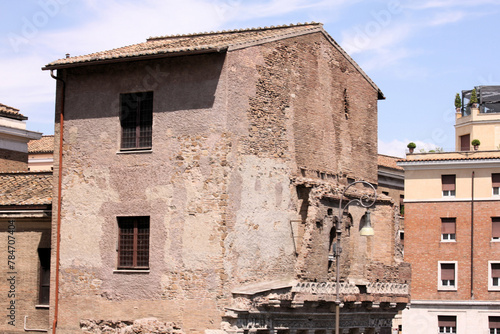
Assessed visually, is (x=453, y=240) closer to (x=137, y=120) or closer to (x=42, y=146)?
(x=42, y=146)

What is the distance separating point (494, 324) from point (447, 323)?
2553 mm

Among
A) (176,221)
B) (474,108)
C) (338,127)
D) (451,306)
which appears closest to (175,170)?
(176,221)

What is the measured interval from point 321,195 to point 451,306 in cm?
2419

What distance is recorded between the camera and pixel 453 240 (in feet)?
178

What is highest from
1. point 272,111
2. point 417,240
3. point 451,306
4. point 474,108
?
point 474,108

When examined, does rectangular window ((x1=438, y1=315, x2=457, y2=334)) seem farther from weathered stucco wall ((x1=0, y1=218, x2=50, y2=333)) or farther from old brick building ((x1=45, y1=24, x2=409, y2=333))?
weathered stucco wall ((x1=0, y1=218, x2=50, y2=333))

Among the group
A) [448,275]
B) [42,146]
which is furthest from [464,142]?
[42,146]

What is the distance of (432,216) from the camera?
54.9 meters

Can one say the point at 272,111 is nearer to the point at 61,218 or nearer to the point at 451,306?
the point at 61,218

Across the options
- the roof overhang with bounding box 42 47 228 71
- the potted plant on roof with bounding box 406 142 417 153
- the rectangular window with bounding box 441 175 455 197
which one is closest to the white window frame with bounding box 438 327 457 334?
the rectangular window with bounding box 441 175 455 197

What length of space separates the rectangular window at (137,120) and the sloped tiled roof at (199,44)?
1.27 metres

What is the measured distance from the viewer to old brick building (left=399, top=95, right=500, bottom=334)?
2083 inches

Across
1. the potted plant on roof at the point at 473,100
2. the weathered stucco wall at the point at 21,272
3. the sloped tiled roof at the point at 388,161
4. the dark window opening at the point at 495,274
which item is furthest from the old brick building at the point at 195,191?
the potted plant on roof at the point at 473,100

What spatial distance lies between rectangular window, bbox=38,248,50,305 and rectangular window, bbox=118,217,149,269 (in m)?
3.49
